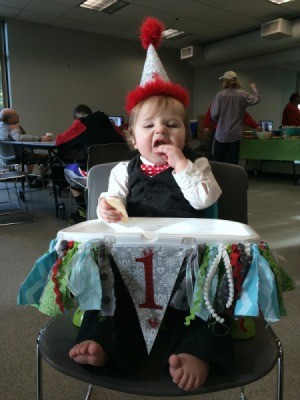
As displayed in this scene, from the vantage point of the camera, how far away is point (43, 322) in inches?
64.1

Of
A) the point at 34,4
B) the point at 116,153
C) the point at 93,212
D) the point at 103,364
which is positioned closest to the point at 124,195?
the point at 93,212

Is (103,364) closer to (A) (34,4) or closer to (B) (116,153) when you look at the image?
(B) (116,153)

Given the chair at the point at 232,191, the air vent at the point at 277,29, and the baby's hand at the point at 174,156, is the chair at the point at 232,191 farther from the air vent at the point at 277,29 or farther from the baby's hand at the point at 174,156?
the air vent at the point at 277,29

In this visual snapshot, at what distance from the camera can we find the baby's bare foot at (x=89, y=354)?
0.70 m

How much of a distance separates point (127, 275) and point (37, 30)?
669 cm

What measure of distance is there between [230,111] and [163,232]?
429 cm

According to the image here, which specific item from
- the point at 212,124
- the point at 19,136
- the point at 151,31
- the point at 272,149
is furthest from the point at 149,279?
the point at 272,149

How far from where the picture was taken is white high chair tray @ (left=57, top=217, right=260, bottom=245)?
2.10 feet

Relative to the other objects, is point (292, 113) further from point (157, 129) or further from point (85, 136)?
point (157, 129)

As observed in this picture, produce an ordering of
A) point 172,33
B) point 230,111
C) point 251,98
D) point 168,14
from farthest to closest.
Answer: point 172,33, point 168,14, point 230,111, point 251,98

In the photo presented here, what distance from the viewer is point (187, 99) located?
1096 millimetres

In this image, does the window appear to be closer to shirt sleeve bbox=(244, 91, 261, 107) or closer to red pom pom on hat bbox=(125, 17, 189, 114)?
shirt sleeve bbox=(244, 91, 261, 107)

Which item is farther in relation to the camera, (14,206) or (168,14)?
(168,14)

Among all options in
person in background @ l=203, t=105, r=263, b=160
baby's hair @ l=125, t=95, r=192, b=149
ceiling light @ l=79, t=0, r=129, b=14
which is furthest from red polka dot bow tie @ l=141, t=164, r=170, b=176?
ceiling light @ l=79, t=0, r=129, b=14
